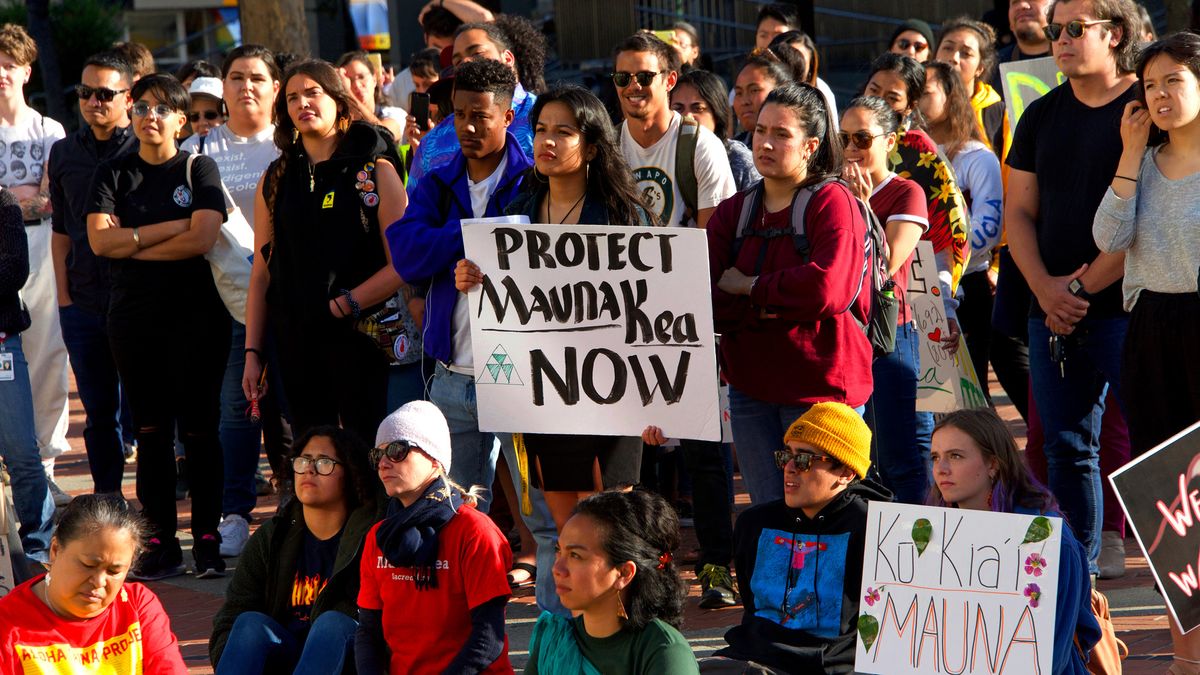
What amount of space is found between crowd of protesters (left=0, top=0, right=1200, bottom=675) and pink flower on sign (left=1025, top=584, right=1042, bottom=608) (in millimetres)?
136

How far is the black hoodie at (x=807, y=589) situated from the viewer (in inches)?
171

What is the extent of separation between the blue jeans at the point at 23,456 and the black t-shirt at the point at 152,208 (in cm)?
45

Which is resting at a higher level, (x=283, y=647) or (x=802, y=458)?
(x=802, y=458)

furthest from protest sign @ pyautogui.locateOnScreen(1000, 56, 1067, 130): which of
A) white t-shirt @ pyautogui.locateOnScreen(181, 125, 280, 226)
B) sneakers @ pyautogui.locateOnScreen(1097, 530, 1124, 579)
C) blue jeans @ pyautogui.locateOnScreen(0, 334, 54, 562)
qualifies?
blue jeans @ pyautogui.locateOnScreen(0, 334, 54, 562)

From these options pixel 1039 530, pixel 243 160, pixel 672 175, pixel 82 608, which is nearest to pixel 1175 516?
pixel 1039 530

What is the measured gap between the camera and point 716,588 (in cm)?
590

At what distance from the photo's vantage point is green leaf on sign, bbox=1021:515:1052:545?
399 centimetres

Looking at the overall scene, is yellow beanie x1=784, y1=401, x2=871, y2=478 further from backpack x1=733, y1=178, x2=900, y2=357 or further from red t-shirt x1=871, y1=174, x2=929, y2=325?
Answer: red t-shirt x1=871, y1=174, x2=929, y2=325

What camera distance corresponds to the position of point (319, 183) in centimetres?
610

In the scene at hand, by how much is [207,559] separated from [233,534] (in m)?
0.47

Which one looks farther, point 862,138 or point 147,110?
point 147,110

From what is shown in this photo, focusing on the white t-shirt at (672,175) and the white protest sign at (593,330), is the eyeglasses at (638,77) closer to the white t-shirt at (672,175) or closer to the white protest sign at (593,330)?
the white t-shirt at (672,175)

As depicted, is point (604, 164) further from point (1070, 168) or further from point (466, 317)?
point (1070, 168)

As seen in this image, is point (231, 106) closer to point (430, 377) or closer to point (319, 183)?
point (319, 183)
